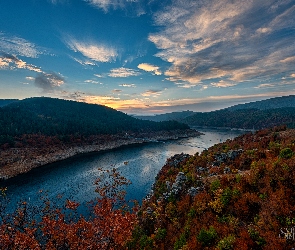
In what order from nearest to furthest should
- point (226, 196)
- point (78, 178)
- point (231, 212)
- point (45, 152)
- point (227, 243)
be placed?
point (227, 243) < point (231, 212) < point (226, 196) < point (78, 178) < point (45, 152)

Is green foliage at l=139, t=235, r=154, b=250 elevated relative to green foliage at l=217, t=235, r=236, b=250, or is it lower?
lower

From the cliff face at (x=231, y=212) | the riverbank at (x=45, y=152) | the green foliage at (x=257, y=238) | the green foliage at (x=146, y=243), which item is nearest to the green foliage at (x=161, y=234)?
the cliff face at (x=231, y=212)

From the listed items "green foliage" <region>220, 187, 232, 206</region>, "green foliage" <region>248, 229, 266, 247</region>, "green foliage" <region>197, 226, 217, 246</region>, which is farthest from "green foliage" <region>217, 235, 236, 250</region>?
"green foliage" <region>220, 187, 232, 206</region>

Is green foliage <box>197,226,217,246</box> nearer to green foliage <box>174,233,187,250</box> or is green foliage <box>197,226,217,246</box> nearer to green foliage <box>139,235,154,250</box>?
green foliage <box>174,233,187,250</box>

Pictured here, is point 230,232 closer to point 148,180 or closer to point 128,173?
point 148,180

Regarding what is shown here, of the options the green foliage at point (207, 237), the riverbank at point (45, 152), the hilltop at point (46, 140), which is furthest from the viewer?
the hilltop at point (46, 140)

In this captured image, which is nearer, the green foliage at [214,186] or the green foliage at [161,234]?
the green foliage at [161,234]

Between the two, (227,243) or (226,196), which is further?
(226,196)

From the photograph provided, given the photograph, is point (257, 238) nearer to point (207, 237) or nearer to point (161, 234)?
point (207, 237)

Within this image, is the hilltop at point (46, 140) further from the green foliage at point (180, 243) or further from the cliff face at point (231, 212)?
the green foliage at point (180, 243)

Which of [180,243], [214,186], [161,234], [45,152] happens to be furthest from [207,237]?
[45,152]

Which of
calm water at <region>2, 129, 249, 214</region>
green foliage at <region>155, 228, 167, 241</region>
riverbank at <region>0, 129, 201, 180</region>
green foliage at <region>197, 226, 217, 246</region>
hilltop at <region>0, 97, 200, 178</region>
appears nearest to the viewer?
green foliage at <region>197, 226, 217, 246</region>
